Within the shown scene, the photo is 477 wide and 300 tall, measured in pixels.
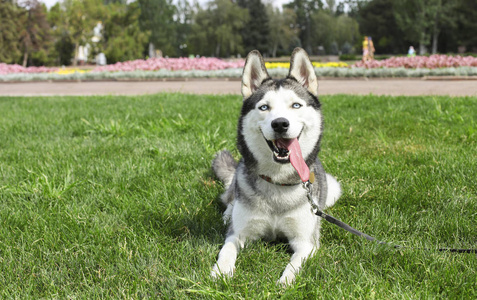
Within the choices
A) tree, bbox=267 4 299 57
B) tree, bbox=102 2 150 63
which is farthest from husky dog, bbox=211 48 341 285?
tree, bbox=267 4 299 57

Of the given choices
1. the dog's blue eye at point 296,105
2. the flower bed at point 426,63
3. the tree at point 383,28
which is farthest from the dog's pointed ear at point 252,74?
the tree at point 383,28

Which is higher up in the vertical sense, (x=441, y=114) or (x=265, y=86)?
(x=265, y=86)

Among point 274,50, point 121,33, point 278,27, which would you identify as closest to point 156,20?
point 121,33

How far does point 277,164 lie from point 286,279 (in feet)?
2.33

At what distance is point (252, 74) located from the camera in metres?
2.62

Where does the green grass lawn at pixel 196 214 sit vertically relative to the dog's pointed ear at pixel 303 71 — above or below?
below

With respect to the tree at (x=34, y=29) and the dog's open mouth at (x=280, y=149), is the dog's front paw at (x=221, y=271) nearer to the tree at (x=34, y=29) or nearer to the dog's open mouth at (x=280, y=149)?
the dog's open mouth at (x=280, y=149)

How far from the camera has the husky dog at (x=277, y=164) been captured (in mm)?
2215

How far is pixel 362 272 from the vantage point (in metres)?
2.00

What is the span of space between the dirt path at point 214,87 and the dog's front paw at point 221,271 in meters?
7.58

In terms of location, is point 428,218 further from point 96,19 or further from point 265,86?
point 96,19

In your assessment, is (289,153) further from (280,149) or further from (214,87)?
(214,87)

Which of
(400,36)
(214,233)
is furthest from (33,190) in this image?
(400,36)

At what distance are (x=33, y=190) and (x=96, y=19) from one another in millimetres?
37247
